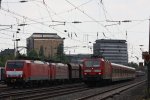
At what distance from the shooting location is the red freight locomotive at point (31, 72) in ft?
139

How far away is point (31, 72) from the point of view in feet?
143

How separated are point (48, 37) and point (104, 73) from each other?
132m

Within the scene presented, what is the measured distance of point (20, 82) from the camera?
139 feet

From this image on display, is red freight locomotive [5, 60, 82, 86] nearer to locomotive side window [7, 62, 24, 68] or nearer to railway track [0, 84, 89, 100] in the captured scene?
locomotive side window [7, 62, 24, 68]

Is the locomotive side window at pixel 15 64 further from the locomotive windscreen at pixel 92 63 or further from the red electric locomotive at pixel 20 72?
the locomotive windscreen at pixel 92 63

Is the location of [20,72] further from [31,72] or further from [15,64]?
[31,72]

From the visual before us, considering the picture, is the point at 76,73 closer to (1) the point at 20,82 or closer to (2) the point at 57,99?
(1) the point at 20,82

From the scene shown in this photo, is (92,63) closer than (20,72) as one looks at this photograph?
No

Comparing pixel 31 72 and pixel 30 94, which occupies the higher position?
pixel 31 72

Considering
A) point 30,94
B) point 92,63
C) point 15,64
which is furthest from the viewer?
point 92,63

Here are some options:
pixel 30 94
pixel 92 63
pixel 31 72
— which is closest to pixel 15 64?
pixel 31 72

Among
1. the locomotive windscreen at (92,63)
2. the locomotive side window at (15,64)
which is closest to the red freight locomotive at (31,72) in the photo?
the locomotive side window at (15,64)

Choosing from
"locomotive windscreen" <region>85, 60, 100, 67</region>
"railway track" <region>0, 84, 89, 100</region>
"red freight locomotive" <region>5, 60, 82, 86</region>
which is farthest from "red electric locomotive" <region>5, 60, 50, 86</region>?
"locomotive windscreen" <region>85, 60, 100, 67</region>

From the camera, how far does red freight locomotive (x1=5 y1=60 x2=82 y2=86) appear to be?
42.4 metres
